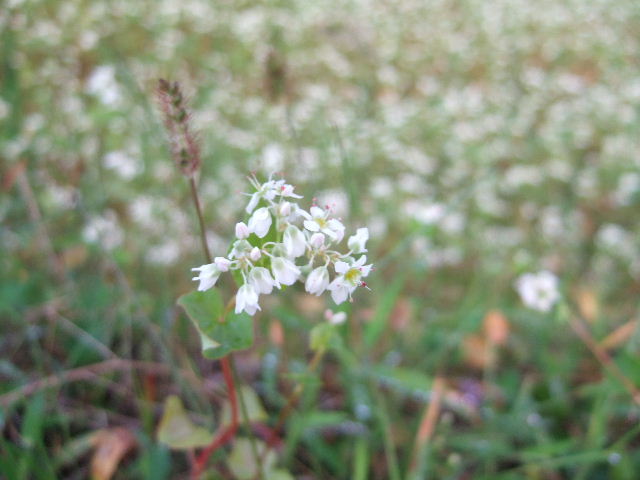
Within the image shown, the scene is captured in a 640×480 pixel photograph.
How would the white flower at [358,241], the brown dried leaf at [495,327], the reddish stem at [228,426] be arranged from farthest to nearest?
the brown dried leaf at [495,327] < the reddish stem at [228,426] < the white flower at [358,241]

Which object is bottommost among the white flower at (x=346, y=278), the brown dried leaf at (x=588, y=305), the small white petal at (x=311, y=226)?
the brown dried leaf at (x=588, y=305)

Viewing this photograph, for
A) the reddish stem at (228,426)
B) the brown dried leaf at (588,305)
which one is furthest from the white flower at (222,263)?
the brown dried leaf at (588,305)

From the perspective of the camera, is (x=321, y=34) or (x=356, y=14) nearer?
(x=321, y=34)

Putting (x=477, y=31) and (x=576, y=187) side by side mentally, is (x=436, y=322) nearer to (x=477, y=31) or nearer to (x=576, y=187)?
(x=576, y=187)

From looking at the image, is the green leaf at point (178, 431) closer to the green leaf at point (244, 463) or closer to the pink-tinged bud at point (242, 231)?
the green leaf at point (244, 463)

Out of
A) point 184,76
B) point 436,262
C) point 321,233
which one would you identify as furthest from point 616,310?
point 184,76

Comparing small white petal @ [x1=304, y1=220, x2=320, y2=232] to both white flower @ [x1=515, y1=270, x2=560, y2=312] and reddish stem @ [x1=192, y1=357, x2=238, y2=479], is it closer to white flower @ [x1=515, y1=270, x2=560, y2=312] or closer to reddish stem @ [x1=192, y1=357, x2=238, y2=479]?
reddish stem @ [x1=192, y1=357, x2=238, y2=479]
